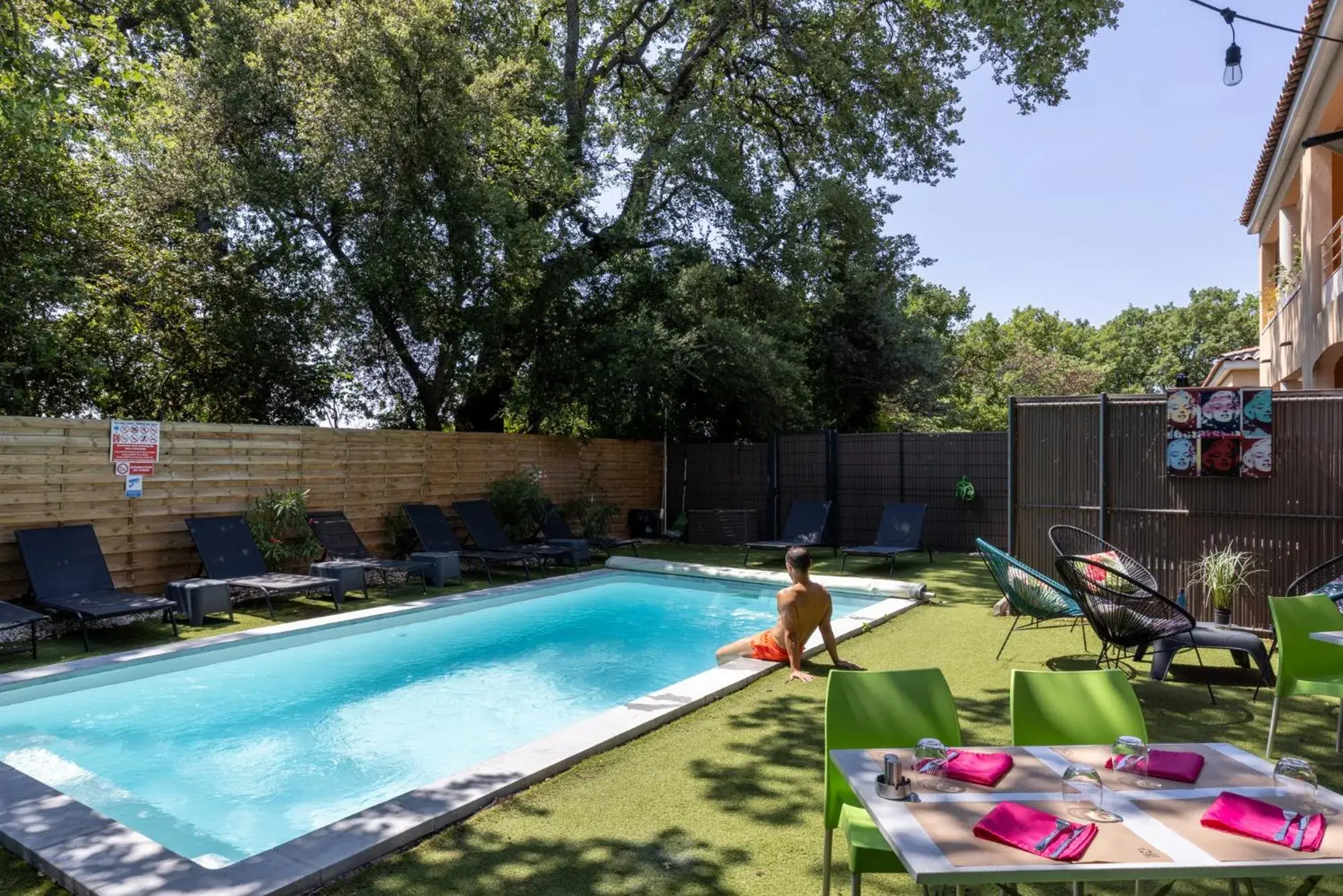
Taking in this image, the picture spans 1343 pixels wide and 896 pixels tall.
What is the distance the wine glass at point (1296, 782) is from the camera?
7.00ft

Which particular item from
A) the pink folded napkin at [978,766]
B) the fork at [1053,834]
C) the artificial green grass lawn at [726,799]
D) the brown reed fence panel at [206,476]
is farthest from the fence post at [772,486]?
the fork at [1053,834]

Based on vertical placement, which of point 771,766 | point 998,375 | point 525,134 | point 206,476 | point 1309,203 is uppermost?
point 525,134

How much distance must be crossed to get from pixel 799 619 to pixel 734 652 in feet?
2.63

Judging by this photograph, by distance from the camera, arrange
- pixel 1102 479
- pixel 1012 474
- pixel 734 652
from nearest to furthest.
Result: 1. pixel 734 652
2. pixel 1102 479
3. pixel 1012 474

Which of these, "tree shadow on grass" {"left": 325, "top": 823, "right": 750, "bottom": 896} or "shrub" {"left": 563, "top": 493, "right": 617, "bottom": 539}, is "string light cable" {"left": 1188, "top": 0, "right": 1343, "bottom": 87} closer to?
"tree shadow on grass" {"left": 325, "top": 823, "right": 750, "bottom": 896}

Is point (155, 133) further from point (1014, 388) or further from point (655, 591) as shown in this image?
point (1014, 388)

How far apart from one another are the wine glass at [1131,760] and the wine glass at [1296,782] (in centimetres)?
30

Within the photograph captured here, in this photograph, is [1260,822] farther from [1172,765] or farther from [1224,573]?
[1224,573]

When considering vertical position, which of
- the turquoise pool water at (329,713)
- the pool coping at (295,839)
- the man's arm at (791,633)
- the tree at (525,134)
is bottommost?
the turquoise pool water at (329,713)

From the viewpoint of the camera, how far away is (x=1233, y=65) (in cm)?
639

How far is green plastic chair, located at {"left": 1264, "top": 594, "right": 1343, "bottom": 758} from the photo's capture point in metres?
4.35

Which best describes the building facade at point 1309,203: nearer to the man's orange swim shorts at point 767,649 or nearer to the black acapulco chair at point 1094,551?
the black acapulco chair at point 1094,551

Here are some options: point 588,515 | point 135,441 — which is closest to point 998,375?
point 588,515

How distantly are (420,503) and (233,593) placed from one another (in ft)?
11.0
